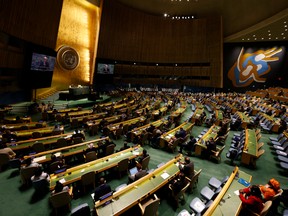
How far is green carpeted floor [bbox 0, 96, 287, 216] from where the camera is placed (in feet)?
15.0

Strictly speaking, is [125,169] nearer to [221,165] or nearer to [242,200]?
[242,200]

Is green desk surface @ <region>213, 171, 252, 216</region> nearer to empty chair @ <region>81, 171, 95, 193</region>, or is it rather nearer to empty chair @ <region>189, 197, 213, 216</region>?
empty chair @ <region>189, 197, 213, 216</region>

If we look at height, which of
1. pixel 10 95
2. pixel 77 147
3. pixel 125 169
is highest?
pixel 10 95

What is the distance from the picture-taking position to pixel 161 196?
5191 millimetres

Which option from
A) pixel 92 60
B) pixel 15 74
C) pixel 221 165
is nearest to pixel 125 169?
pixel 221 165

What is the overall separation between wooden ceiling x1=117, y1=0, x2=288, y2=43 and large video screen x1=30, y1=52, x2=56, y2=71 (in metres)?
17.9

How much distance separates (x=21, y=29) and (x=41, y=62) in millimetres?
3041

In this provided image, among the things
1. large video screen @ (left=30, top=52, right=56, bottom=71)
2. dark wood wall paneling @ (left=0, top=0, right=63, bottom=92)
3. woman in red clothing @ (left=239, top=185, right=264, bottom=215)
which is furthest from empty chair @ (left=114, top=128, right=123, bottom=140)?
large video screen @ (left=30, top=52, right=56, bottom=71)

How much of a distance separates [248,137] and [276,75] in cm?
2365

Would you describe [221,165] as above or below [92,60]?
below

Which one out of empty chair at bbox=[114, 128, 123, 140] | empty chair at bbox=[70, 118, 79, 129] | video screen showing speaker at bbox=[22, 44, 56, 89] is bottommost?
empty chair at bbox=[114, 128, 123, 140]

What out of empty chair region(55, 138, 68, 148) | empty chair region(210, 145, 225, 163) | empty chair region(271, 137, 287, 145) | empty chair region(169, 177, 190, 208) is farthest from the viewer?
empty chair region(271, 137, 287, 145)

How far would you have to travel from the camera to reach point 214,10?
90.3 ft

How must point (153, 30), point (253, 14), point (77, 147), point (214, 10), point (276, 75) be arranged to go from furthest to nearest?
point (153, 30)
point (214, 10)
point (276, 75)
point (253, 14)
point (77, 147)
